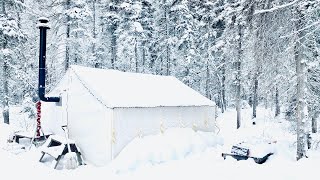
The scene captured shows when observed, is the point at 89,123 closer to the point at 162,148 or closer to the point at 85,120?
the point at 85,120

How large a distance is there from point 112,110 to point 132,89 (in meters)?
3.12

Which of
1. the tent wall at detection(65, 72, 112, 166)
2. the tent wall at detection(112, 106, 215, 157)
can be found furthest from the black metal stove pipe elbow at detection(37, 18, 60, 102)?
the tent wall at detection(112, 106, 215, 157)

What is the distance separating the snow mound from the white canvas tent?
0.36 meters

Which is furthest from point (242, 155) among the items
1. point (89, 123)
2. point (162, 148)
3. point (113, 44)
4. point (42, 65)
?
point (113, 44)

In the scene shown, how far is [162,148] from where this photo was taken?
44.4 ft

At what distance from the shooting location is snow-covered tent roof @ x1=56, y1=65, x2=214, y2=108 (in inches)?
516

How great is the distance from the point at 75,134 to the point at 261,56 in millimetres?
8812

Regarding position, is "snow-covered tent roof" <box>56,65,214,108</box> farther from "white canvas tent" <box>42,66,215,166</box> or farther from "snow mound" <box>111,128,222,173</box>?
"snow mound" <box>111,128,222,173</box>

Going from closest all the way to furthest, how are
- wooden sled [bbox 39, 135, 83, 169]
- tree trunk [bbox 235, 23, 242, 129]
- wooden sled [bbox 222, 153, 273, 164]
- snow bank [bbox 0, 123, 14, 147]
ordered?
1. wooden sled [bbox 39, 135, 83, 169]
2. wooden sled [bbox 222, 153, 273, 164]
3. snow bank [bbox 0, 123, 14, 147]
4. tree trunk [bbox 235, 23, 242, 129]

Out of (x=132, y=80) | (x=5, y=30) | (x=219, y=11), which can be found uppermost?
(x=219, y=11)

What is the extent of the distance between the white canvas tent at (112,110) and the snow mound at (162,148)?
1.17 ft

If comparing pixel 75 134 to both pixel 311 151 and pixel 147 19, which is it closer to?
pixel 311 151

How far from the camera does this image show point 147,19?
3112cm

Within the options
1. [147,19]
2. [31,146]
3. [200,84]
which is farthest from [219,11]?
[31,146]
